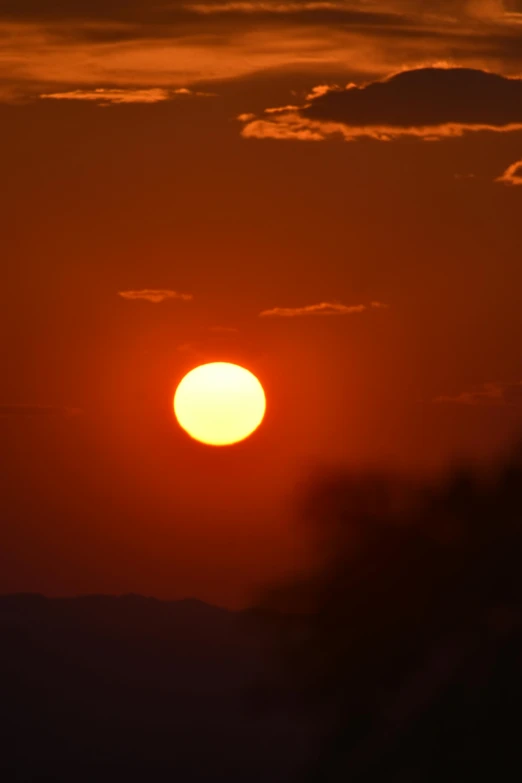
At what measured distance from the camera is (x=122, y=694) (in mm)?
104688

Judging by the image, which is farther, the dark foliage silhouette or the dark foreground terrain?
the dark foreground terrain

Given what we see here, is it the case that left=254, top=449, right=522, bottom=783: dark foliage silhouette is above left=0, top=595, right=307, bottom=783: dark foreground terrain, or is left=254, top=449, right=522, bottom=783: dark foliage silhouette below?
below

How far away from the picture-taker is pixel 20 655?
110 meters

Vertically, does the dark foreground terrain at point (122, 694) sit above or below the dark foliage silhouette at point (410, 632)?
above

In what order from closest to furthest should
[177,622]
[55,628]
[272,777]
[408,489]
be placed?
[408,489] → [272,777] → [177,622] → [55,628]

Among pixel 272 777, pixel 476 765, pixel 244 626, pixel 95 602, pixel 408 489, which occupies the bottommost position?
pixel 476 765

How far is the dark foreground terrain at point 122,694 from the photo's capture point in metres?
90.6

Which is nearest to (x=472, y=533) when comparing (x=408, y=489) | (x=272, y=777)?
(x=408, y=489)

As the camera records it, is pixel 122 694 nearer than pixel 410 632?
No

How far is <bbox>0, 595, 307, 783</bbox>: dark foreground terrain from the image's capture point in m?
90.6

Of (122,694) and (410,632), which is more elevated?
(122,694)

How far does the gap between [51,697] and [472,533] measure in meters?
92.2

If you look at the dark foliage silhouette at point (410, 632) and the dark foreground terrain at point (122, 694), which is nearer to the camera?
the dark foliage silhouette at point (410, 632)

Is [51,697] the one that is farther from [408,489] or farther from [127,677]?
[408,489]
